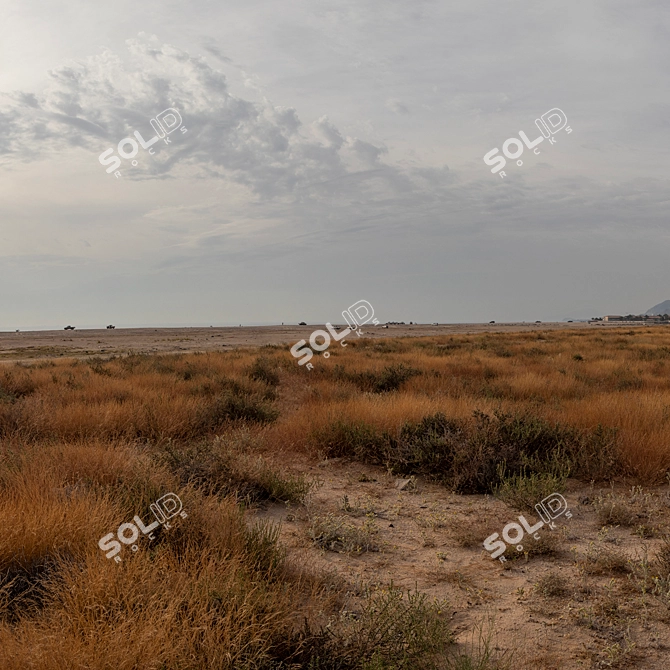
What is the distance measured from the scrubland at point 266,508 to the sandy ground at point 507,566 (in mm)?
44

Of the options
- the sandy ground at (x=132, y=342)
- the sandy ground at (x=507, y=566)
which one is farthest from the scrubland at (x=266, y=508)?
the sandy ground at (x=132, y=342)

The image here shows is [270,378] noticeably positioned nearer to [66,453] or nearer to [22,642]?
[66,453]

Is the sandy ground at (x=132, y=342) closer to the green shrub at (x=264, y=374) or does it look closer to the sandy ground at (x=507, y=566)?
the green shrub at (x=264, y=374)

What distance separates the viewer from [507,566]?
13.0ft

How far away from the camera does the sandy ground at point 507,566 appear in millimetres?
2939

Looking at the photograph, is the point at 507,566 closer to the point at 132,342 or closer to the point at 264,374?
the point at 264,374

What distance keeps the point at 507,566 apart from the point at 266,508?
2315 millimetres

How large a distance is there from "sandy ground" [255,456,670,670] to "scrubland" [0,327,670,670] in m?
0.04

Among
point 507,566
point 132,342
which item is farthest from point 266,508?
point 132,342

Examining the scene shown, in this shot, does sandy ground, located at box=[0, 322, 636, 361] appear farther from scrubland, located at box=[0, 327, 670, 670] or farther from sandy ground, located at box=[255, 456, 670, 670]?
sandy ground, located at box=[255, 456, 670, 670]

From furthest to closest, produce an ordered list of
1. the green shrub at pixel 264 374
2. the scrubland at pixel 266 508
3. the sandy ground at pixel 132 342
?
the sandy ground at pixel 132 342 → the green shrub at pixel 264 374 → the scrubland at pixel 266 508

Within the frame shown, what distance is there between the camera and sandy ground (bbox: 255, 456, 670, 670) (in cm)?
294

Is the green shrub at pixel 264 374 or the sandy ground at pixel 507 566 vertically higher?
the green shrub at pixel 264 374

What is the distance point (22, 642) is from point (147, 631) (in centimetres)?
54
